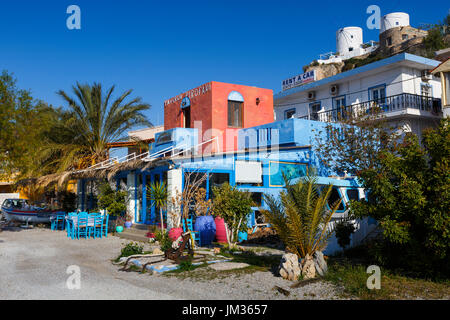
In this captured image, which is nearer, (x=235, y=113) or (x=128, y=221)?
(x=128, y=221)

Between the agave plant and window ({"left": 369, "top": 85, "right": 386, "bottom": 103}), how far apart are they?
48.6 feet

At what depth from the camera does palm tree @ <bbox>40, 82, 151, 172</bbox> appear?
64.3 feet

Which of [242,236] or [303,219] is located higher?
[303,219]

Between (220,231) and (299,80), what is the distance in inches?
1196

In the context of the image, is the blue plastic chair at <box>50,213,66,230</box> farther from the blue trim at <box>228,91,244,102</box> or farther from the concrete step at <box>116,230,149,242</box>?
the blue trim at <box>228,91,244,102</box>

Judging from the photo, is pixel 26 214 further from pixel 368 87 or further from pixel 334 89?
pixel 368 87

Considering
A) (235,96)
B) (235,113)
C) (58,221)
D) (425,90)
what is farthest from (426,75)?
(58,221)

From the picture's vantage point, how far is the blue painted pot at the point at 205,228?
11977mm

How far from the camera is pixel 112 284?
7.21m

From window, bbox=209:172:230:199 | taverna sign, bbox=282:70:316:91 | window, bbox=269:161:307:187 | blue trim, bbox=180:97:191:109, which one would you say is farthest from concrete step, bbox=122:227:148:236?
taverna sign, bbox=282:70:316:91

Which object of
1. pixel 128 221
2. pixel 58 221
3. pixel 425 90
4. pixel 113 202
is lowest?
pixel 58 221
